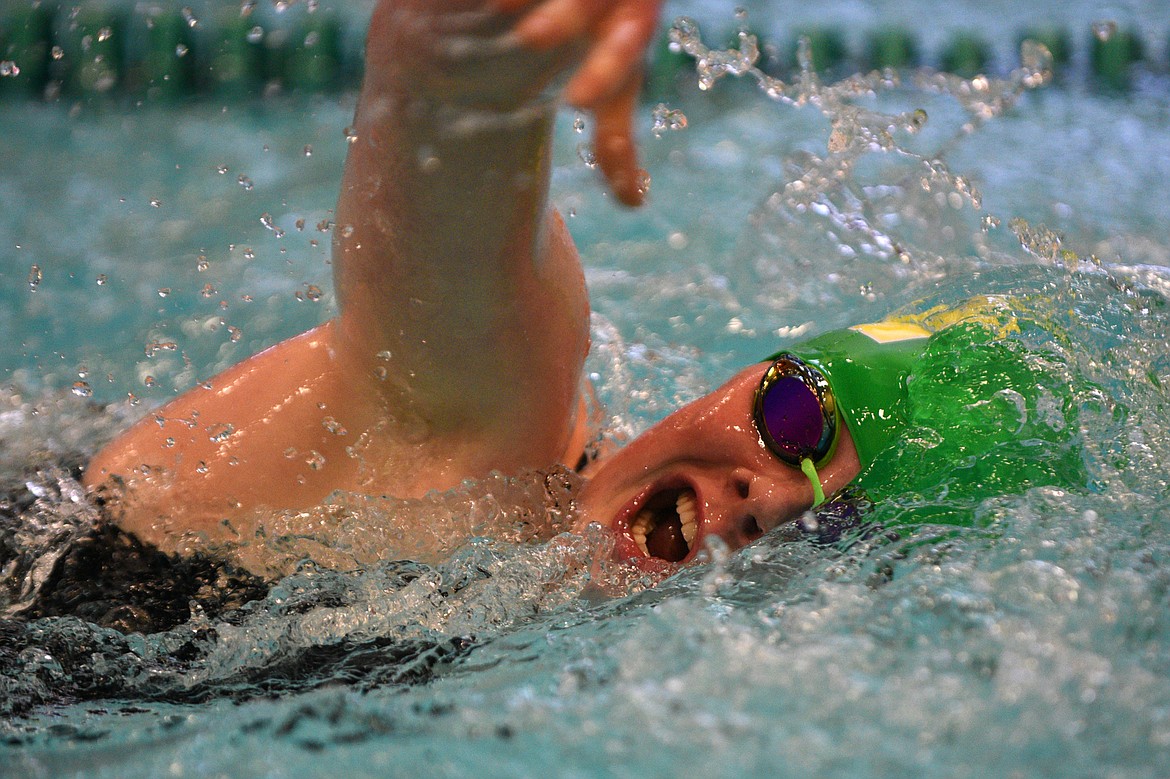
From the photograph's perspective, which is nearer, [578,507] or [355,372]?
[355,372]

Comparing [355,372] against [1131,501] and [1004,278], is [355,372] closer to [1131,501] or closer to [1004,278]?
[1131,501]

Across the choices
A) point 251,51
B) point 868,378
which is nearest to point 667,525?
point 868,378

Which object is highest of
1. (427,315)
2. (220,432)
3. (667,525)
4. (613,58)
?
(613,58)

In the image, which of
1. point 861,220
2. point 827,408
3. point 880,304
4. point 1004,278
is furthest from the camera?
point 861,220

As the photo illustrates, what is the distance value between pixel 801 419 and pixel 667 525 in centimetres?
24

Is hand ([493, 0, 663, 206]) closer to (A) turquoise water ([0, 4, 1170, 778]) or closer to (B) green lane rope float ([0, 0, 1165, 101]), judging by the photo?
(A) turquoise water ([0, 4, 1170, 778])

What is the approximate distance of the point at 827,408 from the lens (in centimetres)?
123

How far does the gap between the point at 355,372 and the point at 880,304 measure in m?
1.45

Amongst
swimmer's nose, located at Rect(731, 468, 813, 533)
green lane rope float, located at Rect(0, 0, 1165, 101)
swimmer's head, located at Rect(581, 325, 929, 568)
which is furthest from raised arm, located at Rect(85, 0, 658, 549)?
green lane rope float, located at Rect(0, 0, 1165, 101)

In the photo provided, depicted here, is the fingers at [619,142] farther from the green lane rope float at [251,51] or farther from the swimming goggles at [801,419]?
the green lane rope float at [251,51]

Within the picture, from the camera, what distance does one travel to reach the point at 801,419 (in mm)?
1229

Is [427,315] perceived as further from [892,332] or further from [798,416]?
[892,332]

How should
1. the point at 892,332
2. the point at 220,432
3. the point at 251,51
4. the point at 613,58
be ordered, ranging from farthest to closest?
1. the point at 251,51
2. the point at 892,332
3. the point at 220,432
4. the point at 613,58

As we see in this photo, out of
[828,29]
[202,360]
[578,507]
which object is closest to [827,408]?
[578,507]
